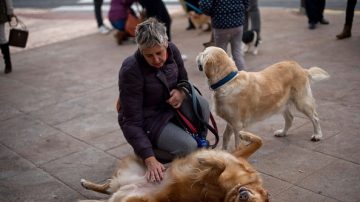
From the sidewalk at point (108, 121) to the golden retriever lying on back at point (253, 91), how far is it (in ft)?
1.13

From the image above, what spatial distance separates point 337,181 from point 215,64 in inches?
59.6

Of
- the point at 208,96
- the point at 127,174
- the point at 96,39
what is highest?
the point at 127,174

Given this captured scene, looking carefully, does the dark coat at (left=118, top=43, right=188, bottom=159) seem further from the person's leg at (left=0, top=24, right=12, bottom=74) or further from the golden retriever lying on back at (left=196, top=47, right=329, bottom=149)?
the person's leg at (left=0, top=24, right=12, bottom=74)

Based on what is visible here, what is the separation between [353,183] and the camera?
3842mm

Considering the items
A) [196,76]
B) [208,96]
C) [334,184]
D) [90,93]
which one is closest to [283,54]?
[196,76]

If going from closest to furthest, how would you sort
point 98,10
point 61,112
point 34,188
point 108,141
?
point 34,188, point 108,141, point 61,112, point 98,10

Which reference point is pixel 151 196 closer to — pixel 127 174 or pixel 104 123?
pixel 127 174

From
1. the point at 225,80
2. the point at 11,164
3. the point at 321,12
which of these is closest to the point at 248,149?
the point at 225,80

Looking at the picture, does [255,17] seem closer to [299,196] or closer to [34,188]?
[299,196]

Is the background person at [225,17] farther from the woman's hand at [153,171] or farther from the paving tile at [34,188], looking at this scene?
the woman's hand at [153,171]

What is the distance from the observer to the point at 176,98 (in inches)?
151

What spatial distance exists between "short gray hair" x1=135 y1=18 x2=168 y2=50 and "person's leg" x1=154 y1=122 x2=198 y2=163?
2.43 ft

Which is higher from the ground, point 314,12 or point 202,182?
point 202,182

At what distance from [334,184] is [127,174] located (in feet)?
5.67
